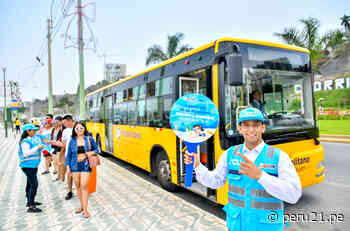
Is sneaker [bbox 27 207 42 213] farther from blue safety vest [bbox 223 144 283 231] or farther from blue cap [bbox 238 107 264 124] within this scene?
blue cap [bbox 238 107 264 124]

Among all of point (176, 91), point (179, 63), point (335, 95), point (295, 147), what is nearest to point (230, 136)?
point (295, 147)

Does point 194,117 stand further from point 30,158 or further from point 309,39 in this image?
point 309,39

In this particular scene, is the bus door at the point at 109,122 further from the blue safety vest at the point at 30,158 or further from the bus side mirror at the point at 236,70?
the bus side mirror at the point at 236,70

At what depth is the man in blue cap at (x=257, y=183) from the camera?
65.2 inches

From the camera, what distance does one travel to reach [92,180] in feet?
17.3

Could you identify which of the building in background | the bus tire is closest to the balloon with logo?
the bus tire

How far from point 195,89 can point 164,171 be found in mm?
2208

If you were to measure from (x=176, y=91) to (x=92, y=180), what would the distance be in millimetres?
2661

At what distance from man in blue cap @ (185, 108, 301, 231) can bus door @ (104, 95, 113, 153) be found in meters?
8.54

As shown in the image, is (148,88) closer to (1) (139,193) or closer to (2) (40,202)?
(1) (139,193)

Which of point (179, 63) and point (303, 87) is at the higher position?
point (179, 63)

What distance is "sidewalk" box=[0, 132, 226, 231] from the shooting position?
13.6 ft

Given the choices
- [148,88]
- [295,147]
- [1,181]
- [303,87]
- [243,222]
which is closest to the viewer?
[243,222]

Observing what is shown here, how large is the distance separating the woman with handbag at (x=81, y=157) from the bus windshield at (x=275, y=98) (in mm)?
2621
